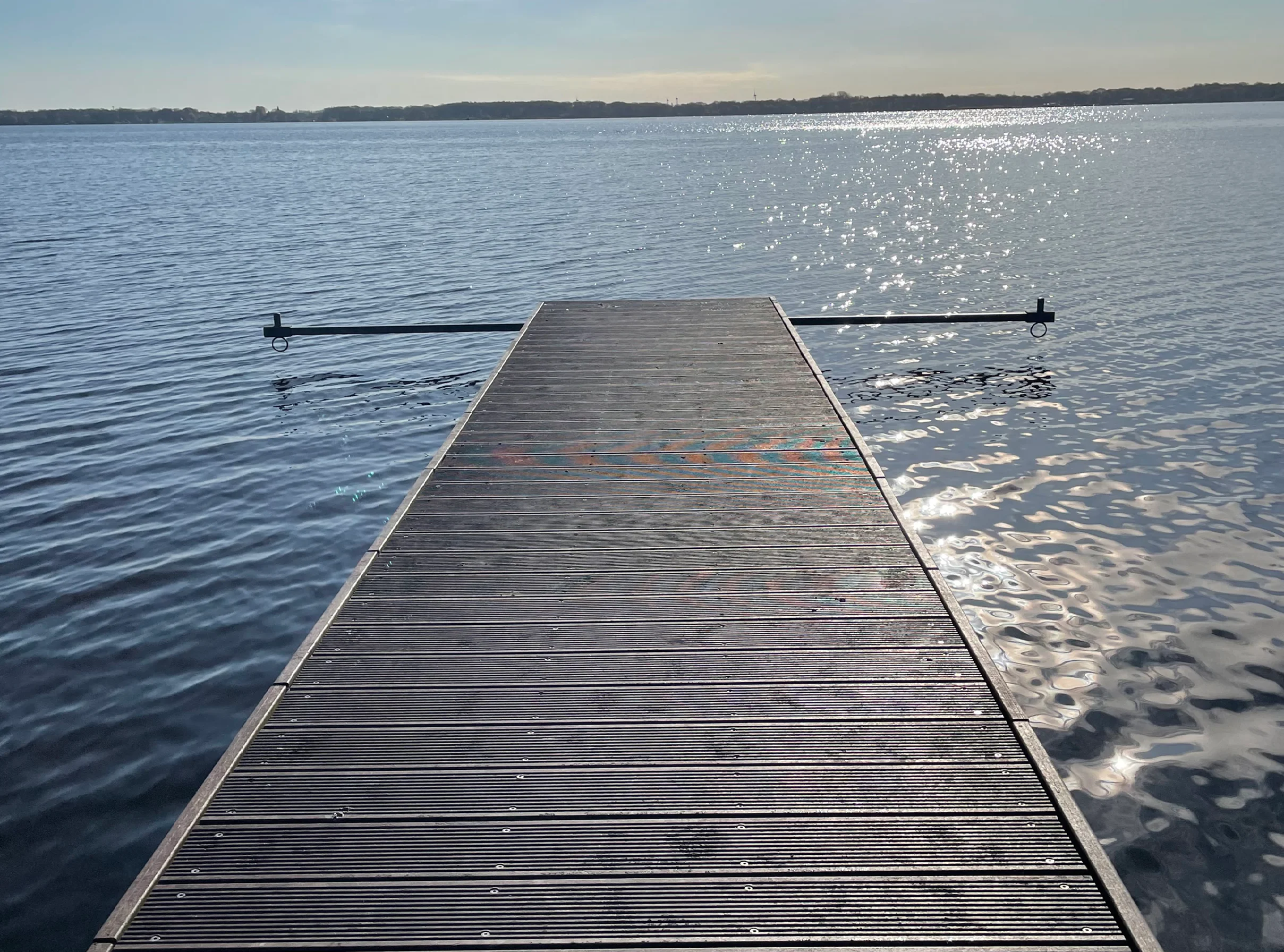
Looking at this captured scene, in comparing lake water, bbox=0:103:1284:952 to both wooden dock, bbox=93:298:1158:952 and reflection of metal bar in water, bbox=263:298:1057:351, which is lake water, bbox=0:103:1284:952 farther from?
wooden dock, bbox=93:298:1158:952

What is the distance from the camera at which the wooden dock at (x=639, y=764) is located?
3535 millimetres

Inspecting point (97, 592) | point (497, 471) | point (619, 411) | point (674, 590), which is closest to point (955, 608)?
point (674, 590)

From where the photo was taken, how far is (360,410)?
15.5 m

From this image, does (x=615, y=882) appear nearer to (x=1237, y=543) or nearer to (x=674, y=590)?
(x=674, y=590)

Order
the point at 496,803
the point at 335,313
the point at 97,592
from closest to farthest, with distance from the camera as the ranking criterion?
the point at 496,803, the point at 97,592, the point at 335,313

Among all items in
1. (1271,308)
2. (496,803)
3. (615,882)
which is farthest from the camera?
(1271,308)

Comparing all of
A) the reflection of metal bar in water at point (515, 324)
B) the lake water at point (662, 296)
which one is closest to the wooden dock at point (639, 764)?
the lake water at point (662, 296)

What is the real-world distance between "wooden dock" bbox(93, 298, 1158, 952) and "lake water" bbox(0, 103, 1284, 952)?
6.96ft

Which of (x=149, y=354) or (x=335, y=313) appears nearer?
(x=149, y=354)

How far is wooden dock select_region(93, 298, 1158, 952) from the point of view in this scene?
354 cm

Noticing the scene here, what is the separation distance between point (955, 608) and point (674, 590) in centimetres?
176

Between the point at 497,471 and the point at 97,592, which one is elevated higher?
the point at 497,471

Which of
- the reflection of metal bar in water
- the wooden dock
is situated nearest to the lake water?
the reflection of metal bar in water

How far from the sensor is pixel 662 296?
Answer: 24.0 metres
